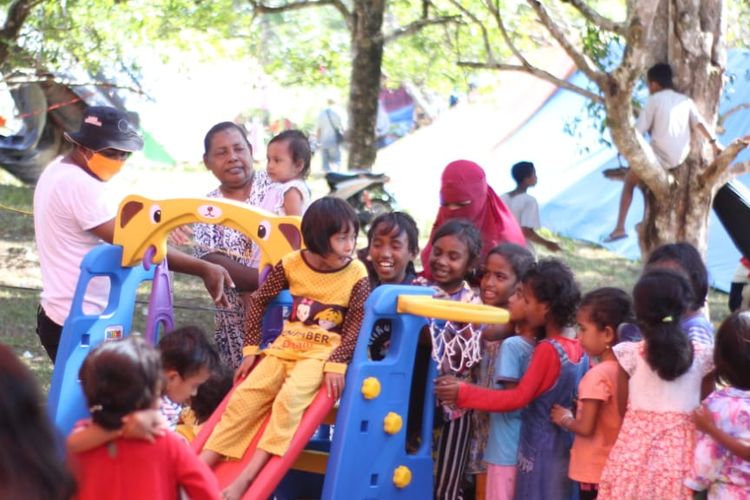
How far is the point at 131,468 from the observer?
3.48 metres

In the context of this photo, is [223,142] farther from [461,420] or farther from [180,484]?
[180,484]

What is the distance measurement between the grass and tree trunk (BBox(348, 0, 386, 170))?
2386mm

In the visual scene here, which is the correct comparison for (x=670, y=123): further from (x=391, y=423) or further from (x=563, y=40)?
(x=391, y=423)

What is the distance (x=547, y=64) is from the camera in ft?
59.9

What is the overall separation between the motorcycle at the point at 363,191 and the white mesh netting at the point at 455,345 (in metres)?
8.05

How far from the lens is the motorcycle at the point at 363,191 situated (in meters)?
13.6

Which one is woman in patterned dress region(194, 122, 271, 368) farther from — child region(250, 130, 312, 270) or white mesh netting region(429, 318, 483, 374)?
white mesh netting region(429, 318, 483, 374)

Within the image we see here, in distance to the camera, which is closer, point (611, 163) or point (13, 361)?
point (13, 361)

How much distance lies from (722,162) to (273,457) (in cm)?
506

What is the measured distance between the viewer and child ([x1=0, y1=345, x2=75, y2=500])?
259 cm

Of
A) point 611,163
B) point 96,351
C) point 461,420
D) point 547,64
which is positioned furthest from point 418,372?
point 547,64

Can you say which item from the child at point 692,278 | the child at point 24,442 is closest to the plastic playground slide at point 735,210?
the child at point 692,278

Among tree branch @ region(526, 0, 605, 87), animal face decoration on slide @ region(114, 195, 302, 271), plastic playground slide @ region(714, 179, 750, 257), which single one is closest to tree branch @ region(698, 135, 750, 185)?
plastic playground slide @ region(714, 179, 750, 257)

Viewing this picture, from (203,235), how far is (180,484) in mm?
2695
